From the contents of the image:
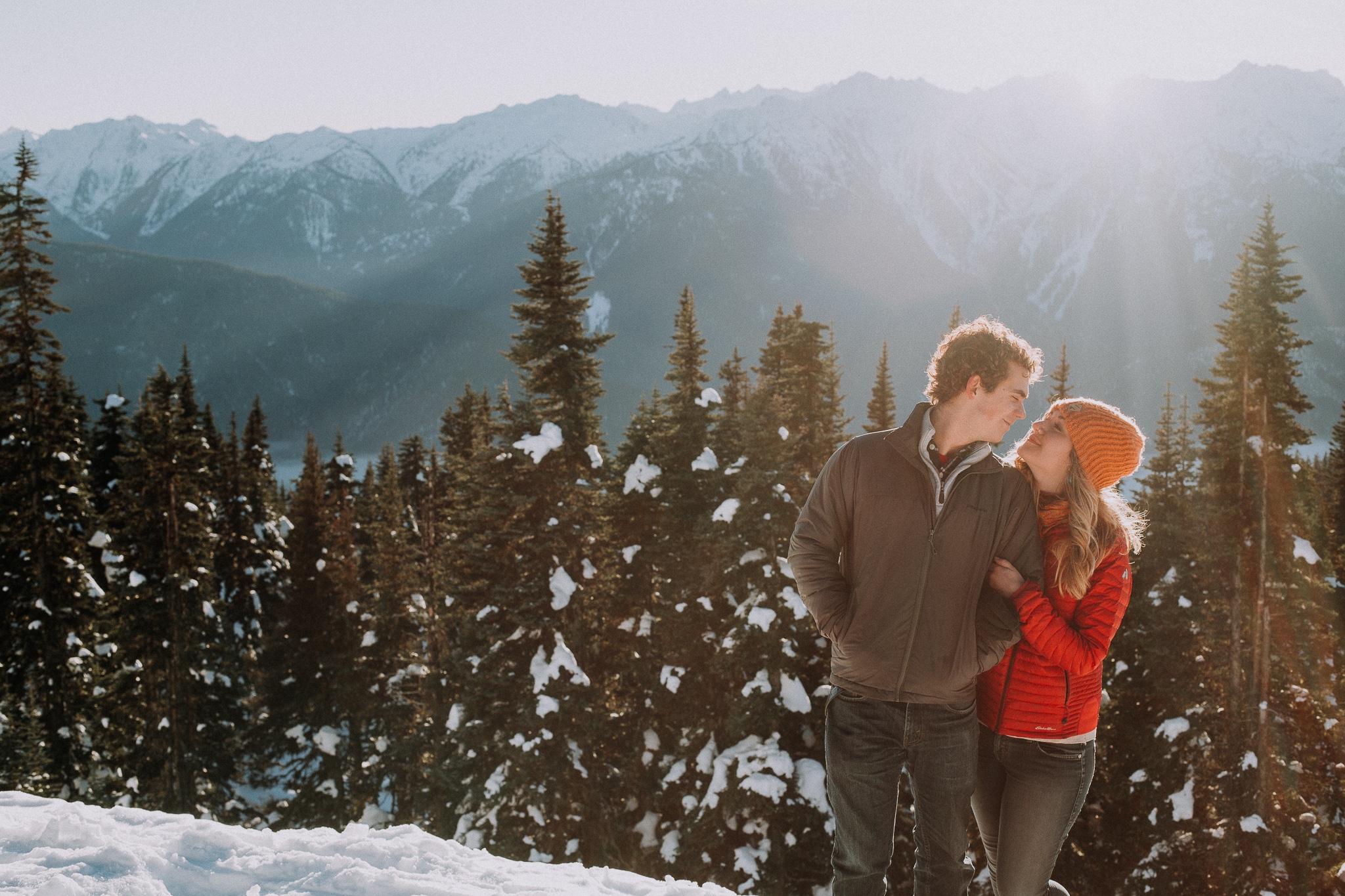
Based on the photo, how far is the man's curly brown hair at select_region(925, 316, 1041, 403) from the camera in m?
3.78

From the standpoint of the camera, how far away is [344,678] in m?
33.2

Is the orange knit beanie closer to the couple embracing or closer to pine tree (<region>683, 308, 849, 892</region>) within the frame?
the couple embracing

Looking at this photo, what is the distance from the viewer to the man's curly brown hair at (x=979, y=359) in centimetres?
378

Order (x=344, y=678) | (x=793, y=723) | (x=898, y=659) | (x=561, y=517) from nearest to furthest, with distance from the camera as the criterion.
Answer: (x=898, y=659) < (x=793, y=723) < (x=561, y=517) < (x=344, y=678)

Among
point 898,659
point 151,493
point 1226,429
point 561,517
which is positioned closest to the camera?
point 898,659

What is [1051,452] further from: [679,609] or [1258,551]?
[1258,551]

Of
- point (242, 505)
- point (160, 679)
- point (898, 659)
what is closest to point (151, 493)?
point (160, 679)

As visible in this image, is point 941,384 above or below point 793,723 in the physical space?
above

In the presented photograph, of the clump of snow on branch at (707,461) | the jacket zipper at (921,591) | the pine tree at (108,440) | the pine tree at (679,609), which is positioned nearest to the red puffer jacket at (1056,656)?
the jacket zipper at (921,591)

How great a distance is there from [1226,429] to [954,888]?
77.9 ft

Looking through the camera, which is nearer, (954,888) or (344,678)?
(954,888)

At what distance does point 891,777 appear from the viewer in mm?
3736

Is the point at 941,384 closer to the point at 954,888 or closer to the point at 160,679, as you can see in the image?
the point at 954,888

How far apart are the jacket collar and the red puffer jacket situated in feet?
1.72
